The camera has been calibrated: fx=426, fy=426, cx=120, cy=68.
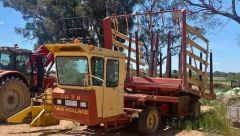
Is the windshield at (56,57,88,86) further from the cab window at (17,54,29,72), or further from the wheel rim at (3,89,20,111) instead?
the cab window at (17,54,29,72)

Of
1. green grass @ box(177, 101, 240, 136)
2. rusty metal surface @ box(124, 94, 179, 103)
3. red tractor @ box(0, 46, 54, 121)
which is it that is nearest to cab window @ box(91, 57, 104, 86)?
rusty metal surface @ box(124, 94, 179, 103)

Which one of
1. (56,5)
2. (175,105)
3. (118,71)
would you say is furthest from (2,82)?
(56,5)

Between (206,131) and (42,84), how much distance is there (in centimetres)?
608

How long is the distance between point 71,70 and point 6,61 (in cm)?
454

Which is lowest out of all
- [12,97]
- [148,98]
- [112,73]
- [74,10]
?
[12,97]

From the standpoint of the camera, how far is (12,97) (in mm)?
14117

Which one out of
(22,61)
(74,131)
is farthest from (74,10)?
(74,131)

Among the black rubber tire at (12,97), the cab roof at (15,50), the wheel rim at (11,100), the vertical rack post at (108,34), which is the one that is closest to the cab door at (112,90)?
the vertical rack post at (108,34)

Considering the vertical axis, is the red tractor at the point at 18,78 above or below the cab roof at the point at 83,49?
below

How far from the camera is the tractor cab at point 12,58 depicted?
46.8ft

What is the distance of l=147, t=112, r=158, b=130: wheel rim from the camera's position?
11.8 metres

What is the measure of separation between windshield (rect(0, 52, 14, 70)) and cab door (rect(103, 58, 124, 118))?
4899 millimetres

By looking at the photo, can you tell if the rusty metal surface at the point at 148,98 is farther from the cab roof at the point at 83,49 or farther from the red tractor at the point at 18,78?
the red tractor at the point at 18,78

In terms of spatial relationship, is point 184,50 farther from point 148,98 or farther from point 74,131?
point 74,131
